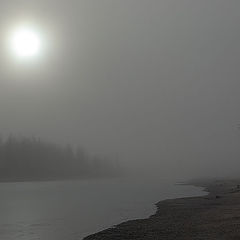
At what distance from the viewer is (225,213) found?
61000 mm

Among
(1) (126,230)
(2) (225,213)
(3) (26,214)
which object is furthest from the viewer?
(3) (26,214)

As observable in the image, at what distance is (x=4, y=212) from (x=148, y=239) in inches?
1709

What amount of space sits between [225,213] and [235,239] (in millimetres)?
22521

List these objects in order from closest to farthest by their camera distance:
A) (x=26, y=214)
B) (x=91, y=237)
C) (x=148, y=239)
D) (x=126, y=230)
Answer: (x=148, y=239) → (x=91, y=237) → (x=126, y=230) → (x=26, y=214)

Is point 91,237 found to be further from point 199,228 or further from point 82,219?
point 82,219

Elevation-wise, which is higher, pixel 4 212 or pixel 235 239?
pixel 4 212

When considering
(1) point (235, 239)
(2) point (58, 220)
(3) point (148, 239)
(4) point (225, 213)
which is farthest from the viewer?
(2) point (58, 220)

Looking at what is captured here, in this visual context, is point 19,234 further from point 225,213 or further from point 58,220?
point 225,213

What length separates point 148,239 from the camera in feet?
140

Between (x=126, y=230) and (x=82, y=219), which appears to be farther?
(x=82, y=219)

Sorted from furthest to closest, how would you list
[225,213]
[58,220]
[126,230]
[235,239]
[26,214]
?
1. [26,214]
2. [58,220]
3. [225,213]
4. [126,230]
5. [235,239]

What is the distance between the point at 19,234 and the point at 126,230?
12.0 metres

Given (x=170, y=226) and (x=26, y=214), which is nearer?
(x=170, y=226)

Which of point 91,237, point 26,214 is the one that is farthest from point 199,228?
point 26,214
